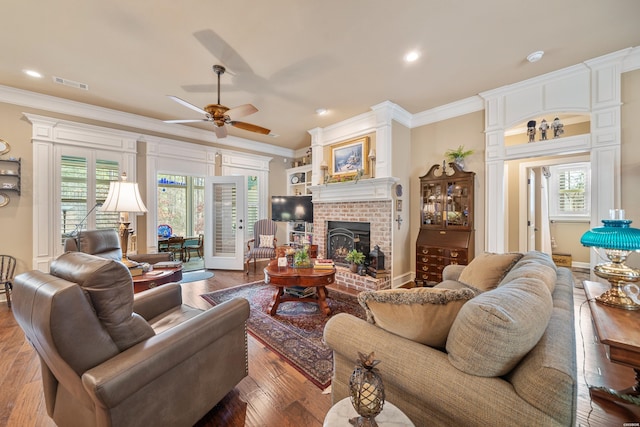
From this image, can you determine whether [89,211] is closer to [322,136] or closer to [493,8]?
[322,136]

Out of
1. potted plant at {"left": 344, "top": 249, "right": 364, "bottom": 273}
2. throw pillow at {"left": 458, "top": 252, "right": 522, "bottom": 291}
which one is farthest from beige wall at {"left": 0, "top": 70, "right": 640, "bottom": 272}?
throw pillow at {"left": 458, "top": 252, "right": 522, "bottom": 291}

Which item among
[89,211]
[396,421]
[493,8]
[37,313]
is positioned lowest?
[396,421]

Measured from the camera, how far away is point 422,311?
43.0 inches

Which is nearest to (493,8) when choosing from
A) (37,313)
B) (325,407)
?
(325,407)

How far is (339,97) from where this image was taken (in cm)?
365

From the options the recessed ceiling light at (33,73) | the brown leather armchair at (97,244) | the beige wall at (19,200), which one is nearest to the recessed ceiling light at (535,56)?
the brown leather armchair at (97,244)

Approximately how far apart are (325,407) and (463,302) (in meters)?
1.11

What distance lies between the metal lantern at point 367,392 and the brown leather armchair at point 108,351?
876 mm

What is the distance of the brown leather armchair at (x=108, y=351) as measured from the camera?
959mm

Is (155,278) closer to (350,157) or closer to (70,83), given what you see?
(70,83)

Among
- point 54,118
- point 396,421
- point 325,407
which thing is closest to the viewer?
point 396,421

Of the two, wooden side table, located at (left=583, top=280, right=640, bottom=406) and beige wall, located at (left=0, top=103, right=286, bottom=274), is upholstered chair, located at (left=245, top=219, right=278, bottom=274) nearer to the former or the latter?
beige wall, located at (left=0, top=103, right=286, bottom=274)

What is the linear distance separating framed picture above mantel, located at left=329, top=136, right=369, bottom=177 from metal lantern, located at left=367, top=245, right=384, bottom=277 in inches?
51.7

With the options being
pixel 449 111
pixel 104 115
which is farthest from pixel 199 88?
pixel 449 111
